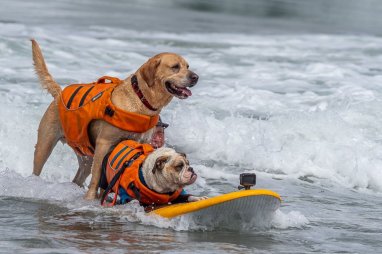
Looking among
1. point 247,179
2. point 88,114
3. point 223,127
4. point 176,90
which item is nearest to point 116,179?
point 88,114

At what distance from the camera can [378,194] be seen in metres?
8.85

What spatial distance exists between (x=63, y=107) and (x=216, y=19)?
17.5 metres

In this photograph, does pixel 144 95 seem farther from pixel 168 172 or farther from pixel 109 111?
pixel 168 172

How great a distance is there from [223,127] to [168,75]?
3.91 m

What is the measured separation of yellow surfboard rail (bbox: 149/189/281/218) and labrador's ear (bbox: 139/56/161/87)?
1169 mm

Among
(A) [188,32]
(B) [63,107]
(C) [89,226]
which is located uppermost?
(A) [188,32]

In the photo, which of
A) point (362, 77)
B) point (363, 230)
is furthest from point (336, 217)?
point (362, 77)

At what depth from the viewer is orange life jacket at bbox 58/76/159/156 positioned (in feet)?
24.1

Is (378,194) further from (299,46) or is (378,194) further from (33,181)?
(299,46)

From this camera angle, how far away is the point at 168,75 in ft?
24.0

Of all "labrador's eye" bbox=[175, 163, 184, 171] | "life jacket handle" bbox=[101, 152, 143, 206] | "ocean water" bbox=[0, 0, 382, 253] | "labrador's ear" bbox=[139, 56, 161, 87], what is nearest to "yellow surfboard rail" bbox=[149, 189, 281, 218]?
"ocean water" bbox=[0, 0, 382, 253]

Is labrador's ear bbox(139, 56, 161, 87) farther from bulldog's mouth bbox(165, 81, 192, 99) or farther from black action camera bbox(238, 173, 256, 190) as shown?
black action camera bbox(238, 173, 256, 190)

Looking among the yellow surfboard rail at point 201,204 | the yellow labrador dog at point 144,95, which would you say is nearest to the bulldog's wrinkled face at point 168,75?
the yellow labrador dog at point 144,95

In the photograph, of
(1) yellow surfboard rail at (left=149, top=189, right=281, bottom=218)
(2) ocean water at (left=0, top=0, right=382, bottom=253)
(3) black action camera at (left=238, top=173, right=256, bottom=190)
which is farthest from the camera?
(2) ocean water at (left=0, top=0, right=382, bottom=253)
